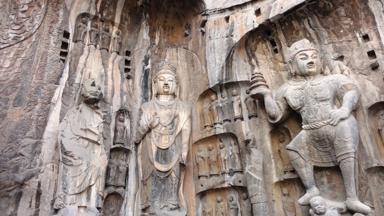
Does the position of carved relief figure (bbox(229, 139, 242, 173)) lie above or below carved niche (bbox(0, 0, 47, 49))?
below

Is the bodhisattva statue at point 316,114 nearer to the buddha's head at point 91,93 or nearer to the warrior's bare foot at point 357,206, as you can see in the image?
the warrior's bare foot at point 357,206

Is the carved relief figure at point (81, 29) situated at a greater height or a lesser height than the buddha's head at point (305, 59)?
greater

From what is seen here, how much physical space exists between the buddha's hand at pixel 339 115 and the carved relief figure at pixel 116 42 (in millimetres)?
3166

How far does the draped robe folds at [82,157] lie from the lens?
476 centimetres

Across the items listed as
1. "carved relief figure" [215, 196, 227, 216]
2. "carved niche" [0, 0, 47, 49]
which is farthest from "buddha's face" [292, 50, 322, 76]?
"carved niche" [0, 0, 47, 49]

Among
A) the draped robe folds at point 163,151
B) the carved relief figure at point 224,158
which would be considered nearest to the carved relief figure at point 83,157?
the draped robe folds at point 163,151

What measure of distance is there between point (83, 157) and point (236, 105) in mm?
2105

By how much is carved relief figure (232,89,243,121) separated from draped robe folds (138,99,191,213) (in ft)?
2.10

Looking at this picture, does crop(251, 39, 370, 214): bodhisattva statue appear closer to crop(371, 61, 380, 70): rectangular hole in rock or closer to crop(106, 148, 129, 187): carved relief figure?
crop(371, 61, 380, 70): rectangular hole in rock

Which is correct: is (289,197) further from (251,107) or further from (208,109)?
(208,109)

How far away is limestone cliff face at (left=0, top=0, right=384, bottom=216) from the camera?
4.86m

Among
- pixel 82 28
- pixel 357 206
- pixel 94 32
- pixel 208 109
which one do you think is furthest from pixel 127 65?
pixel 357 206

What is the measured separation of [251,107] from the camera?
5508 millimetres

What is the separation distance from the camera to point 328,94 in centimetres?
490
